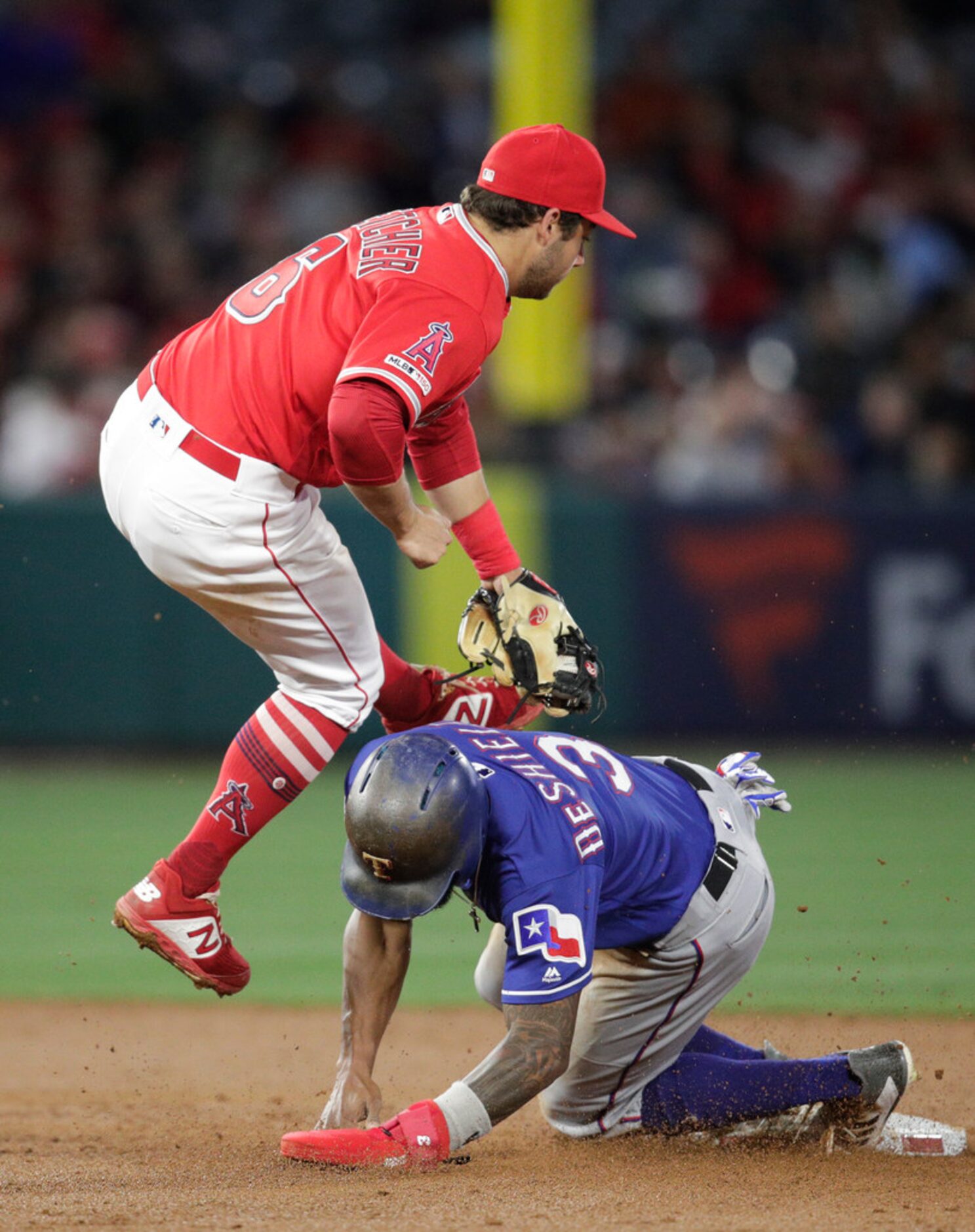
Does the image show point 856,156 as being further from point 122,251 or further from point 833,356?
point 122,251

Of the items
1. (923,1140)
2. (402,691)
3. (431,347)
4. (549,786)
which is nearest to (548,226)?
(431,347)

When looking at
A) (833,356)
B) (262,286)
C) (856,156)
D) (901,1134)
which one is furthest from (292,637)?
(856,156)

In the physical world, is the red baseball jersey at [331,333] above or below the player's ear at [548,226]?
below

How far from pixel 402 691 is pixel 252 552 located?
0.70 m

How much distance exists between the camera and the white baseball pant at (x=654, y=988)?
3918 millimetres

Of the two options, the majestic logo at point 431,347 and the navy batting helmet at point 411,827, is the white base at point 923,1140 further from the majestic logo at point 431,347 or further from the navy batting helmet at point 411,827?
the majestic logo at point 431,347

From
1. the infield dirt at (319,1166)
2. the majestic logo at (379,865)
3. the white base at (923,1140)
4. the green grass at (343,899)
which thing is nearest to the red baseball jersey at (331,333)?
the majestic logo at (379,865)

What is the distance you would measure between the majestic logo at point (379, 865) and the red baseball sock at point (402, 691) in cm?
115

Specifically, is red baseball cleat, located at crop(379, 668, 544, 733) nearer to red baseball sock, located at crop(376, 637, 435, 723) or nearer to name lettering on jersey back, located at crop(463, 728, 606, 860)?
red baseball sock, located at crop(376, 637, 435, 723)

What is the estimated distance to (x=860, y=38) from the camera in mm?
12898

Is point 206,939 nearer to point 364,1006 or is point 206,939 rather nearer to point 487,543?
point 364,1006

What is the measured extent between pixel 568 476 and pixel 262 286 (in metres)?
5.72

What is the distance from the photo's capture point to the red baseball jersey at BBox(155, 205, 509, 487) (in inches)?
159

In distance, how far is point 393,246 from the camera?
4.20 meters
